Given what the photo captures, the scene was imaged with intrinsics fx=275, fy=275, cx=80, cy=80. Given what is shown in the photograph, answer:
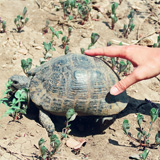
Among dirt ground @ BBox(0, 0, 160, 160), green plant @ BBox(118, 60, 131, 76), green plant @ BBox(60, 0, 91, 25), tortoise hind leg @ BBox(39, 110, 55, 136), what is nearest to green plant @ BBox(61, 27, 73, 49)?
dirt ground @ BBox(0, 0, 160, 160)

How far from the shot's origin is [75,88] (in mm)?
4660

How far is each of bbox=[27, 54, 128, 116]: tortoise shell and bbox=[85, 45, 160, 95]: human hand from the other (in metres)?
0.27

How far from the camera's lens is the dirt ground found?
448 centimetres

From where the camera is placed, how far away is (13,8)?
7.82 meters

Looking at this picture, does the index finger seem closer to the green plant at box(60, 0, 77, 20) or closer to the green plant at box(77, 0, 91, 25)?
the green plant at box(60, 0, 77, 20)

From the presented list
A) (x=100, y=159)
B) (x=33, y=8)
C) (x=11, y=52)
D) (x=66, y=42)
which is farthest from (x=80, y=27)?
(x=100, y=159)

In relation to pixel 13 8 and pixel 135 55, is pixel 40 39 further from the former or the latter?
pixel 135 55

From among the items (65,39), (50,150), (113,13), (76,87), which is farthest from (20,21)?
(50,150)

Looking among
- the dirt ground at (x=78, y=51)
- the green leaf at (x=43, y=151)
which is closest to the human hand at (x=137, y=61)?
the dirt ground at (x=78, y=51)

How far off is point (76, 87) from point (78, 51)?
2.30 m

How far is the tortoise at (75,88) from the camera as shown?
468 centimetres

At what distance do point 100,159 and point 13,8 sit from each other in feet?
17.1

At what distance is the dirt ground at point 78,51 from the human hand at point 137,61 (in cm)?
100

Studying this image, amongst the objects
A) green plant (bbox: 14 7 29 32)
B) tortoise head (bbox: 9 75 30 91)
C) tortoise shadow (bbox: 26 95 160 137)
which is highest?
green plant (bbox: 14 7 29 32)
